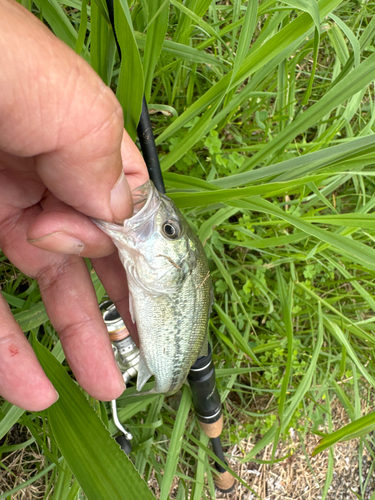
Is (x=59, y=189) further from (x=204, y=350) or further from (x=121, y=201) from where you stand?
(x=204, y=350)

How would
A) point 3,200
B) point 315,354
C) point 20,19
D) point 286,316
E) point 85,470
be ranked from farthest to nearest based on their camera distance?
point 315,354 → point 286,316 → point 3,200 → point 85,470 → point 20,19

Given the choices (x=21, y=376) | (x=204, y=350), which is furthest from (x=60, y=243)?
(x=204, y=350)

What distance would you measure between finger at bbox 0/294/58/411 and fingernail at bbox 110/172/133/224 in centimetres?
61

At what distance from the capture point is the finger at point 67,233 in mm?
1222

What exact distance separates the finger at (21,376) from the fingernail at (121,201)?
2.00 ft

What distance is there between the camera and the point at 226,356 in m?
2.53

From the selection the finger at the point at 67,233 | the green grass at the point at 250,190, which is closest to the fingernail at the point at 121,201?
the finger at the point at 67,233

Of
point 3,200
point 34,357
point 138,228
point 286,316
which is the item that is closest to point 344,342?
point 286,316

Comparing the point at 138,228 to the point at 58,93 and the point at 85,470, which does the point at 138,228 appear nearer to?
the point at 58,93

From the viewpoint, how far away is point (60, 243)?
1.25 m

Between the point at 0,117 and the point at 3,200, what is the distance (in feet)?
1.91

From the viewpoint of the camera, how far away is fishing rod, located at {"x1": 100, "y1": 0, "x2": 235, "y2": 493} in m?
1.35

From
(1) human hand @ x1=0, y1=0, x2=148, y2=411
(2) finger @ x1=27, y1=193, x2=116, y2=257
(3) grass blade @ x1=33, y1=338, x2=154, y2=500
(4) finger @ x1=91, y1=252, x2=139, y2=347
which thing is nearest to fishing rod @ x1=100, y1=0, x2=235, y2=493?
(1) human hand @ x1=0, y1=0, x2=148, y2=411

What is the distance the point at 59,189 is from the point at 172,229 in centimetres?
45
